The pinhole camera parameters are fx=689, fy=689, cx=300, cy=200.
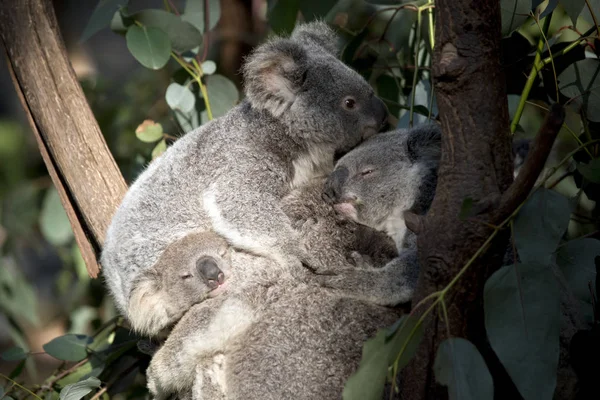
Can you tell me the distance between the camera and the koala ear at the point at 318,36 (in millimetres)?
3324

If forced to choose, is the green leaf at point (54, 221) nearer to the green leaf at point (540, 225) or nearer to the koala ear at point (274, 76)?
the koala ear at point (274, 76)

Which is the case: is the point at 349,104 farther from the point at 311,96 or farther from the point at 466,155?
the point at 466,155

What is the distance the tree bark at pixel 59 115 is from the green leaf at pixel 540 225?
Answer: 6.13ft

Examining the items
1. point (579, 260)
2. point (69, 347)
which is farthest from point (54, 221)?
point (579, 260)

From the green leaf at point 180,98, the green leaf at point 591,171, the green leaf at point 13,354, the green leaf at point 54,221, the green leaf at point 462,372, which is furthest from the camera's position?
the green leaf at point 54,221

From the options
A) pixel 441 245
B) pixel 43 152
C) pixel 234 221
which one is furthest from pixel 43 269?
pixel 441 245

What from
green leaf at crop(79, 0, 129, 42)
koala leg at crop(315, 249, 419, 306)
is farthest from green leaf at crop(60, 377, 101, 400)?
green leaf at crop(79, 0, 129, 42)

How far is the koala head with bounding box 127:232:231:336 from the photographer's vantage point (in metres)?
2.43

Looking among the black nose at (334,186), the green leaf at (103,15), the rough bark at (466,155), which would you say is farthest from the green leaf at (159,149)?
the rough bark at (466,155)

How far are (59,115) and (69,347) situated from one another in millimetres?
1078

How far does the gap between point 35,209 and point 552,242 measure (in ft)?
10.3

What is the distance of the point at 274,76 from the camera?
118 inches

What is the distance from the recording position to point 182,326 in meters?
2.38

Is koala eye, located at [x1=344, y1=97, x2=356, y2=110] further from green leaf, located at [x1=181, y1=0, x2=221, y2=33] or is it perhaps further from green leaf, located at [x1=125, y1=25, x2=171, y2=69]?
green leaf, located at [x1=181, y1=0, x2=221, y2=33]
